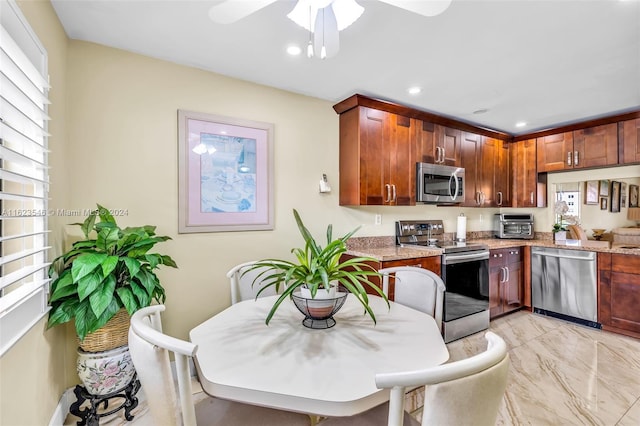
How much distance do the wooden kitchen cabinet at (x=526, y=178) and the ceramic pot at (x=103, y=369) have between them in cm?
458

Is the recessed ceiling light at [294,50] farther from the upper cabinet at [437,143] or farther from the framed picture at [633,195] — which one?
the framed picture at [633,195]

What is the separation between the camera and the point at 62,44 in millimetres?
1817

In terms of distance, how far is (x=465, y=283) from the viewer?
10.1ft

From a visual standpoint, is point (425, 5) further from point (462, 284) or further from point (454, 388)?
point (462, 284)

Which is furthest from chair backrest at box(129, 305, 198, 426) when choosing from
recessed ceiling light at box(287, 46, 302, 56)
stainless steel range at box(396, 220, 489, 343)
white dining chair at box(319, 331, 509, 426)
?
stainless steel range at box(396, 220, 489, 343)

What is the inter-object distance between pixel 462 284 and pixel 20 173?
11.3 feet

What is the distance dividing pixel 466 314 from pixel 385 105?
2.26 meters

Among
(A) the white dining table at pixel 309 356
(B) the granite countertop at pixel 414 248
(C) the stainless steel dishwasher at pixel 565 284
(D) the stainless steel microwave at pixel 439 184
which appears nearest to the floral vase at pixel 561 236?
(B) the granite countertop at pixel 414 248

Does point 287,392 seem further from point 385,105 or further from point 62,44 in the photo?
point 385,105

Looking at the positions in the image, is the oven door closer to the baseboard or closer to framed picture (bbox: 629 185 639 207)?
framed picture (bbox: 629 185 639 207)

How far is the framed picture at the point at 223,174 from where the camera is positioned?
89.8 inches

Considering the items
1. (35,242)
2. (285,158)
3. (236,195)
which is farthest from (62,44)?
(285,158)

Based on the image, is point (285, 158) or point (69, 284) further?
point (285, 158)

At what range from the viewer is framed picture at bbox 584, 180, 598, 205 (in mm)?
3619
